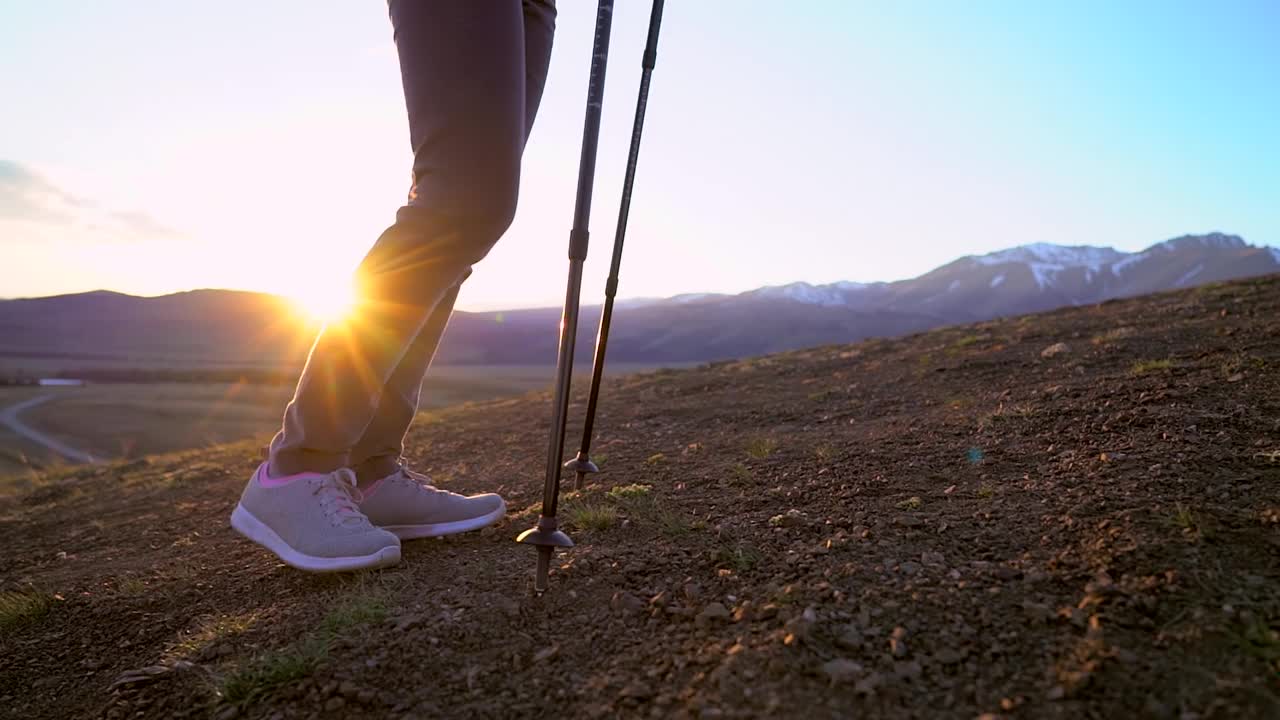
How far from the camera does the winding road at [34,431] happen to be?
3449 centimetres

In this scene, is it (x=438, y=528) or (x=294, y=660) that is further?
(x=438, y=528)

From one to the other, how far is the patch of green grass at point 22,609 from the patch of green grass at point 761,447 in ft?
9.42

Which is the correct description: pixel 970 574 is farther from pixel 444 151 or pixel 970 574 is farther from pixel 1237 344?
pixel 1237 344

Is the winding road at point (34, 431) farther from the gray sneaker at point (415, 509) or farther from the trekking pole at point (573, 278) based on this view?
the trekking pole at point (573, 278)

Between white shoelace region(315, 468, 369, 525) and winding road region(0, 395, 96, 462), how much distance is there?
107 ft

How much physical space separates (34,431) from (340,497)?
5489 cm

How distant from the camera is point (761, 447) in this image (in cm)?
354

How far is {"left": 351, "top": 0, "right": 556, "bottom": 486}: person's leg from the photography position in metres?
2.39

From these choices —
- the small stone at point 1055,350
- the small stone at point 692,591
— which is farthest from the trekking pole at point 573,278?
the small stone at point 1055,350

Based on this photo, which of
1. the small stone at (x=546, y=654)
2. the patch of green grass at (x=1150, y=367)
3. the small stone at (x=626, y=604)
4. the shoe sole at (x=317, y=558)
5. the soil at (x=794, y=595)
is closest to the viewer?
the soil at (x=794, y=595)

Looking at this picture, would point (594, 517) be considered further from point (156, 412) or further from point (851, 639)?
point (156, 412)

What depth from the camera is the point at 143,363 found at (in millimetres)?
88125

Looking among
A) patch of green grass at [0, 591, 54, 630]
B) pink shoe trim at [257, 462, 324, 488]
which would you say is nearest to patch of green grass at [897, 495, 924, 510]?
pink shoe trim at [257, 462, 324, 488]

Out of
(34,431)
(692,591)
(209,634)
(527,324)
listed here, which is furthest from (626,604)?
(527,324)
